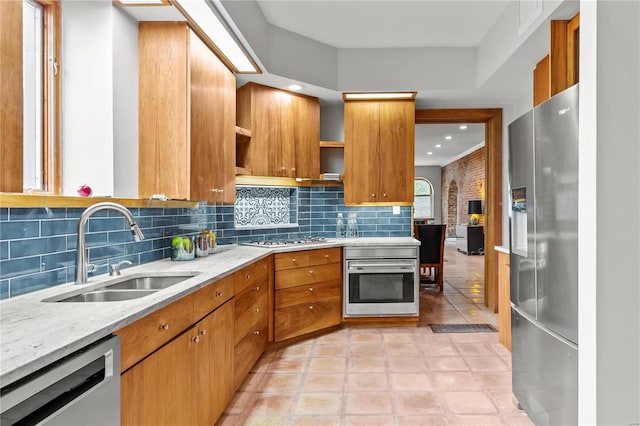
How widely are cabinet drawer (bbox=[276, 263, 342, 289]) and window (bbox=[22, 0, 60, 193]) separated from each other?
1.81 m

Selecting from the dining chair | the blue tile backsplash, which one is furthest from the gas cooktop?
the dining chair

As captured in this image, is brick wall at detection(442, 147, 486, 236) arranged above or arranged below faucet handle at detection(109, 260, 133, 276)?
above

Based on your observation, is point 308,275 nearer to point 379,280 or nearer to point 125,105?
point 379,280

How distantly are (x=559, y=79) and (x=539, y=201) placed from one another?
0.91 meters

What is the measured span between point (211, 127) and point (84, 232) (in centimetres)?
120

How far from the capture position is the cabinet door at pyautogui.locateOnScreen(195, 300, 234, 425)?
1.75 meters

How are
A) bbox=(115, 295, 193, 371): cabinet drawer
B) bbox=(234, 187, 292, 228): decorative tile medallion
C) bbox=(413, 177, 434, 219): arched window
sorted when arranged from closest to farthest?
bbox=(115, 295, 193, 371): cabinet drawer < bbox=(234, 187, 292, 228): decorative tile medallion < bbox=(413, 177, 434, 219): arched window

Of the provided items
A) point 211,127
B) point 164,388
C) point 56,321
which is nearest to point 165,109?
point 211,127

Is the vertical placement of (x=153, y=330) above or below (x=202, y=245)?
below

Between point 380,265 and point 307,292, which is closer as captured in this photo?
point 307,292

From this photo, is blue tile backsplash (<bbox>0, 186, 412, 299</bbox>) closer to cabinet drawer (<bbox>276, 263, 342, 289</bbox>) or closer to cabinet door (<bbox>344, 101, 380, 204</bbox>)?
cabinet door (<bbox>344, 101, 380, 204</bbox>)

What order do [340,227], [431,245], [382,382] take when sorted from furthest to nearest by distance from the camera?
[431,245] → [340,227] → [382,382]

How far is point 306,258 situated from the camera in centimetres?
335

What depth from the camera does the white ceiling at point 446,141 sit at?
7126mm
